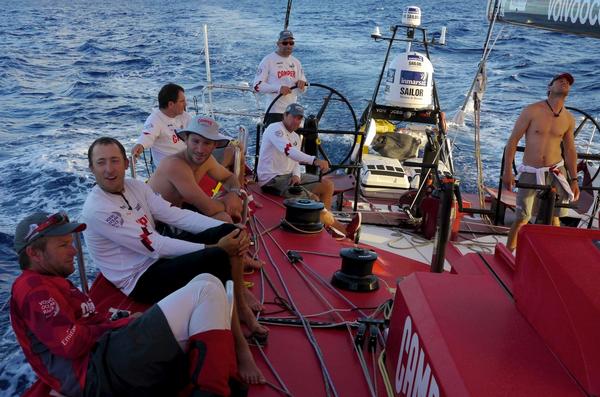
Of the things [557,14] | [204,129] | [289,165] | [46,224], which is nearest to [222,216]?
[204,129]

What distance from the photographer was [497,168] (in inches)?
365

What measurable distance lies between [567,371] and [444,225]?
4.86ft

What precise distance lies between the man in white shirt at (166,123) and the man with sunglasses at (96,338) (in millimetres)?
2192

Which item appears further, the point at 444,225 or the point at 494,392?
the point at 444,225

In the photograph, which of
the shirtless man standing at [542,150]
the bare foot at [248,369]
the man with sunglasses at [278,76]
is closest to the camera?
the bare foot at [248,369]

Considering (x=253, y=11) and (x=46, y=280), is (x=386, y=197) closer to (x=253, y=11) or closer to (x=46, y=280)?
(x=46, y=280)

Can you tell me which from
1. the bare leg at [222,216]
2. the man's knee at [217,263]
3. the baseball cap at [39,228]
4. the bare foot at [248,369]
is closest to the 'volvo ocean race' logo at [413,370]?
the bare foot at [248,369]

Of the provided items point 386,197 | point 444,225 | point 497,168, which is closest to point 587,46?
point 497,168

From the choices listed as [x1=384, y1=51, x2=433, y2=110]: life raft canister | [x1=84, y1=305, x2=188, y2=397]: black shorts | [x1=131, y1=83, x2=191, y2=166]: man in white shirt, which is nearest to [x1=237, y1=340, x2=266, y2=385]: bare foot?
[x1=84, y1=305, x2=188, y2=397]: black shorts

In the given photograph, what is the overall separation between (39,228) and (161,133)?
2389 millimetres

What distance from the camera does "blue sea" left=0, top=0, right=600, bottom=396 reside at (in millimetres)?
8123

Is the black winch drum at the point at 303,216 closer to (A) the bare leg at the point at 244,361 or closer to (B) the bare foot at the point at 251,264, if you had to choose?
(B) the bare foot at the point at 251,264

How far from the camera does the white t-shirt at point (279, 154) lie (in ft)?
A: 15.7

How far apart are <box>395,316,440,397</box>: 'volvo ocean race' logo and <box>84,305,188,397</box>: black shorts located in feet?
2.45
